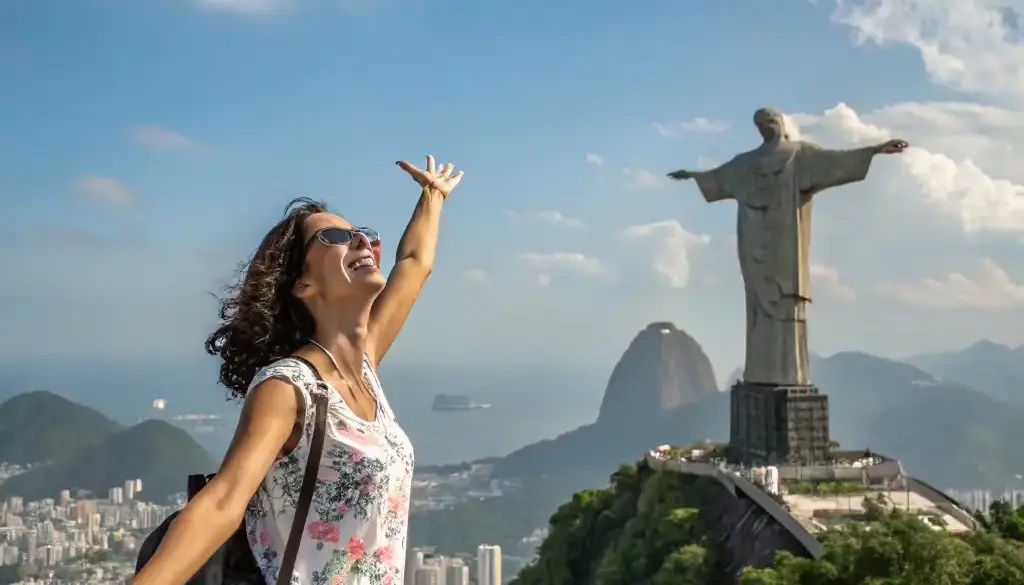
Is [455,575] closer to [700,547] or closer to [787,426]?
[787,426]

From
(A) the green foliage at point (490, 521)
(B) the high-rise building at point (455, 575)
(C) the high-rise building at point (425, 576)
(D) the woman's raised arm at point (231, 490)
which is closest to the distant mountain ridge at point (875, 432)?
(A) the green foliage at point (490, 521)

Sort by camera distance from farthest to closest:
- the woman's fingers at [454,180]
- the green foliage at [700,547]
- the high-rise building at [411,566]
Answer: the green foliage at [700,547] → the woman's fingers at [454,180] → the high-rise building at [411,566]

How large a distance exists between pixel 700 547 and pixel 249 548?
41.2 ft

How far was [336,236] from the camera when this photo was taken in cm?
170

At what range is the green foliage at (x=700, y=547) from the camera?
327 inches

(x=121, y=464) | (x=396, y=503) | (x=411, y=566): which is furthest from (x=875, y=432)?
(x=396, y=503)

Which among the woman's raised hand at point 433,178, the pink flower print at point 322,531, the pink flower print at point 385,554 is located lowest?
the pink flower print at point 385,554

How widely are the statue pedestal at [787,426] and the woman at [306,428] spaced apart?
45.3 ft

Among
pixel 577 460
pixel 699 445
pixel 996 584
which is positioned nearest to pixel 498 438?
pixel 577 460

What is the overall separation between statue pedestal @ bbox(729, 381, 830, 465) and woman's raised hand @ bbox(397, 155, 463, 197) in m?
13.3

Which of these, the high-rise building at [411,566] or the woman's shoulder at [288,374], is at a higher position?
the woman's shoulder at [288,374]

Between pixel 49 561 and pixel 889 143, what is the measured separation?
2114cm

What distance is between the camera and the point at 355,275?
1.71 meters

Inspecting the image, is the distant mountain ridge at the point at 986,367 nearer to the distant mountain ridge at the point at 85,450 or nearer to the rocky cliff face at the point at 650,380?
the rocky cliff face at the point at 650,380
